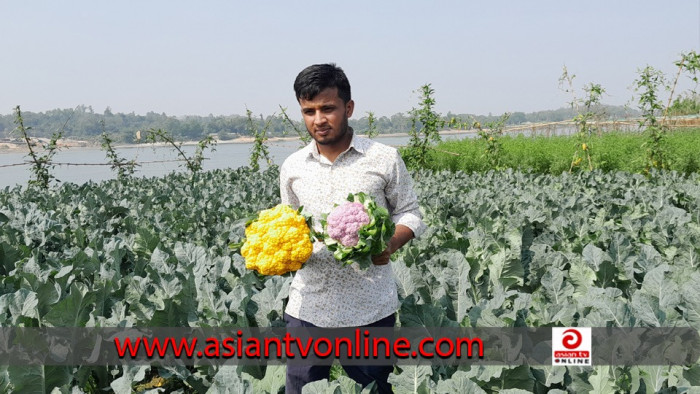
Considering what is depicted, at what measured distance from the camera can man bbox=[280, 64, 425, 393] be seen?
2301 mm

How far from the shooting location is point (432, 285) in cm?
321

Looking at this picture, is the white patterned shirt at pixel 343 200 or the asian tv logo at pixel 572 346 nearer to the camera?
the asian tv logo at pixel 572 346

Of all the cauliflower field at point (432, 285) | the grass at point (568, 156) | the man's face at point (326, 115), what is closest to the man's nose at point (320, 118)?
the man's face at point (326, 115)

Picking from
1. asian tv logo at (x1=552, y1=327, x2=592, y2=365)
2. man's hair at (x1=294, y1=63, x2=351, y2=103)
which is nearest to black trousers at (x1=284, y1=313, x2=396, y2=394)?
asian tv logo at (x1=552, y1=327, x2=592, y2=365)

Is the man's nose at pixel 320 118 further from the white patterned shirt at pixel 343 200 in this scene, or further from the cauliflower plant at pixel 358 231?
the cauliflower plant at pixel 358 231

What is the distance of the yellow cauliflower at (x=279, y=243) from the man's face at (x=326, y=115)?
13.2 inches

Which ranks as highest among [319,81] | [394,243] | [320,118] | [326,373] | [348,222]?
[319,81]

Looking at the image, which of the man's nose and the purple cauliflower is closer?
the purple cauliflower

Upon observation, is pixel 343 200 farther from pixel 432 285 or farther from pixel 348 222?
pixel 432 285

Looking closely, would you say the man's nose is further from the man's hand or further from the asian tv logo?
the asian tv logo

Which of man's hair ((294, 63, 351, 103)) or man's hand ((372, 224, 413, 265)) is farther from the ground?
man's hair ((294, 63, 351, 103))

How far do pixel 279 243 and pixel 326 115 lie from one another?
546 millimetres

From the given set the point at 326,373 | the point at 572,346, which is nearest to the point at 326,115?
the point at 326,373

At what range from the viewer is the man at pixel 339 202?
230cm
